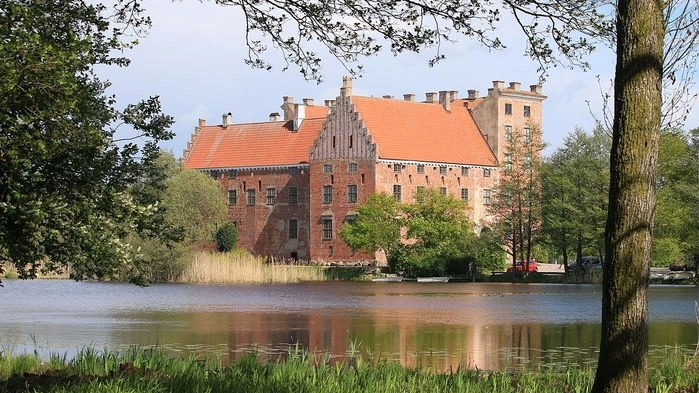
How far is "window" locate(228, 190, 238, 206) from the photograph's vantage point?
3061 inches

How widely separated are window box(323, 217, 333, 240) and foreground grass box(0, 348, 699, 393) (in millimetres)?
58857

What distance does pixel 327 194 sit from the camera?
2849 inches

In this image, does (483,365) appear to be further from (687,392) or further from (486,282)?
(486,282)

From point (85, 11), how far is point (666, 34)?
6015 millimetres

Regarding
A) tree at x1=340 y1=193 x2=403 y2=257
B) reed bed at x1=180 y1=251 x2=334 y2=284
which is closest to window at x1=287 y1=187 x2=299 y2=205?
tree at x1=340 y1=193 x2=403 y2=257

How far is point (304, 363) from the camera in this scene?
11.4m

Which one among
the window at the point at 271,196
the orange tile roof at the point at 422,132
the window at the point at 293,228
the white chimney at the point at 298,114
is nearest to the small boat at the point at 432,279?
the orange tile roof at the point at 422,132

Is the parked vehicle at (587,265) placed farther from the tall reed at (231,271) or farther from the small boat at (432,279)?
the tall reed at (231,271)

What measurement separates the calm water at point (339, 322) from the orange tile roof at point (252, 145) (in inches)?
1120

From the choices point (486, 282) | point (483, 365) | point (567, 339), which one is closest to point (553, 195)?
point (486, 282)

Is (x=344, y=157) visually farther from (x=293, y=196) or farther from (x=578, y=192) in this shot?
(x=578, y=192)

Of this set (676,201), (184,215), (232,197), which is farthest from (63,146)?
(232,197)

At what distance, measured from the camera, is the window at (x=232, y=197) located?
77750 millimetres

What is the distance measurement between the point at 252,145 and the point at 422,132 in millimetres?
Answer: 11401
